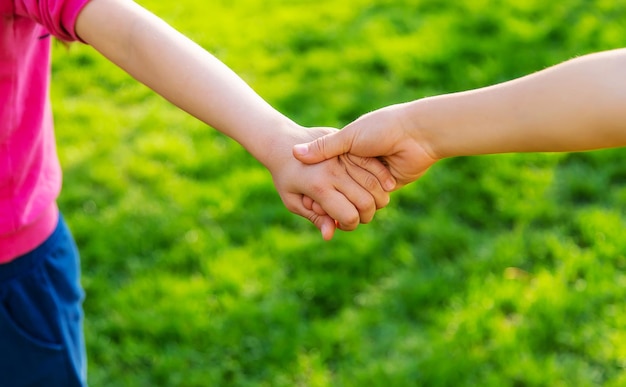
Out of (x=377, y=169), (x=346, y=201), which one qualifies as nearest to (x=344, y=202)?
(x=346, y=201)

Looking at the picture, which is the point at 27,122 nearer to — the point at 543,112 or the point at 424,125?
the point at 424,125

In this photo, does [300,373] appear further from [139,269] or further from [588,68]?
[588,68]

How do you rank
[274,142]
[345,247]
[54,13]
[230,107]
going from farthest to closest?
[345,247] < [274,142] < [230,107] < [54,13]

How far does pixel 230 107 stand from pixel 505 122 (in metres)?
0.58

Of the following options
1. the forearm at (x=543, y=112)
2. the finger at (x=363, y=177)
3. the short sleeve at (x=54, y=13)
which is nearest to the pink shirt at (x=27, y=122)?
the short sleeve at (x=54, y=13)

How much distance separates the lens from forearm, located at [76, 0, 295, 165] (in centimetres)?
174

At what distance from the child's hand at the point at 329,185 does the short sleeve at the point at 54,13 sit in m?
0.54

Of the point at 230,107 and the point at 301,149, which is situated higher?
the point at 230,107

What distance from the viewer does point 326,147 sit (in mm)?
2002

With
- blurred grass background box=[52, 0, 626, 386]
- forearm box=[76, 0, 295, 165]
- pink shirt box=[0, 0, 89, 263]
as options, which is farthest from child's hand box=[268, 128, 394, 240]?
blurred grass background box=[52, 0, 626, 386]

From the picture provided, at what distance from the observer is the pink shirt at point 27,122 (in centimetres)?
168

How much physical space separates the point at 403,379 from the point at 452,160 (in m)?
1.27

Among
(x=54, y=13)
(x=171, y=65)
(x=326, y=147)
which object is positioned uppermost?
(x=54, y=13)

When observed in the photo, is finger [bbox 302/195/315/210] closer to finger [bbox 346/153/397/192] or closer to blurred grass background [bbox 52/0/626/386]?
finger [bbox 346/153/397/192]
